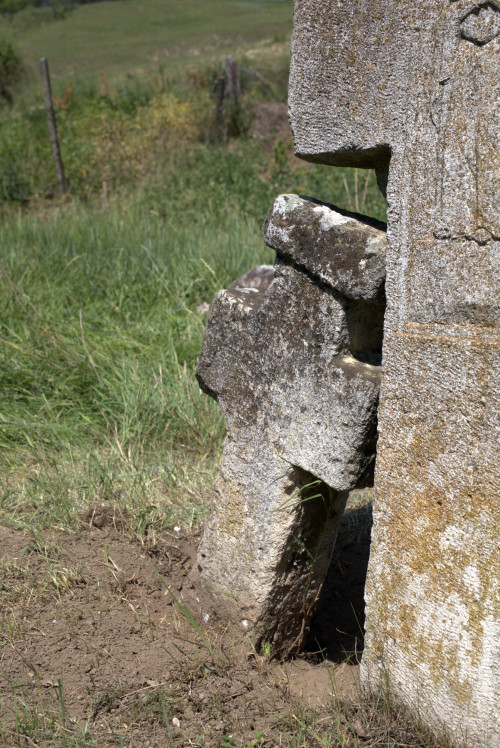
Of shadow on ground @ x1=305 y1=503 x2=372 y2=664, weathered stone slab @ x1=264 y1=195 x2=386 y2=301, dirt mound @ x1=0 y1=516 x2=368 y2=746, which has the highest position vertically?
weathered stone slab @ x1=264 y1=195 x2=386 y2=301

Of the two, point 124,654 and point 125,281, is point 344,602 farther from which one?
point 125,281

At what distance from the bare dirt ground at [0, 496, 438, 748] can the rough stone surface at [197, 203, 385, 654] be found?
0.15m

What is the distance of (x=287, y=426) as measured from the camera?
186cm

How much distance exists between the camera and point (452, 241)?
1453mm

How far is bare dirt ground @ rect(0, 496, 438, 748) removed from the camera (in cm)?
171

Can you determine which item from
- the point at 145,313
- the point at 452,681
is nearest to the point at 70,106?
the point at 145,313

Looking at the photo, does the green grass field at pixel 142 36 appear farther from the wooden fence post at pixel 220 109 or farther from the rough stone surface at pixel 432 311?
the rough stone surface at pixel 432 311

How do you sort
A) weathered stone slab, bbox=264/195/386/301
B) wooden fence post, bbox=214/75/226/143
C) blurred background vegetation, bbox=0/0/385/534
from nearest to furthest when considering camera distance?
weathered stone slab, bbox=264/195/386/301 < blurred background vegetation, bbox=0/0/385/534 < wooden fence post, bbox=214/75/226/143

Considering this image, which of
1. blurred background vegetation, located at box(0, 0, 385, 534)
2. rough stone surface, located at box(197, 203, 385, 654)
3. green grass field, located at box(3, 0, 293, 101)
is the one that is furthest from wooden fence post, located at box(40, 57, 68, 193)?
green grass field, located at box(3, 0, 293, 101)

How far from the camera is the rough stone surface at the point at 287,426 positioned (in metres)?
1.73

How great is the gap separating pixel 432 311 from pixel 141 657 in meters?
1.26

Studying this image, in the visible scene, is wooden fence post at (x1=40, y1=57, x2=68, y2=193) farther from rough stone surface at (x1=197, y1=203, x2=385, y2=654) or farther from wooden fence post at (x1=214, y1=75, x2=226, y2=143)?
rough stone surface at (x1=197, y1=203, x2=385, y2=654)

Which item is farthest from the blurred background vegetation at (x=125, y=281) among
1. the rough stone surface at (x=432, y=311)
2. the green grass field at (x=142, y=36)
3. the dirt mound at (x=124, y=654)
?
the green grass field at (x=142, y=36)

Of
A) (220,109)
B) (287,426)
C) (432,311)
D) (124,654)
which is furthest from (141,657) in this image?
(220,109)
